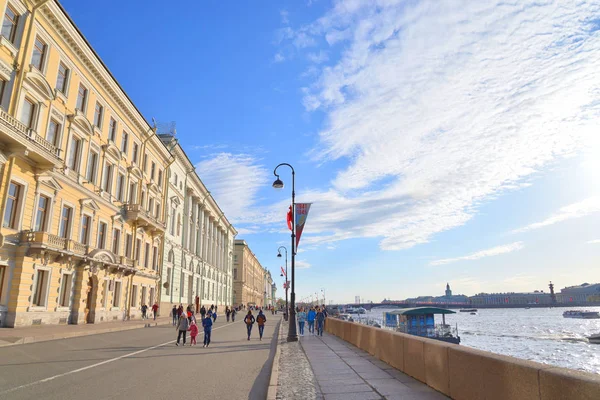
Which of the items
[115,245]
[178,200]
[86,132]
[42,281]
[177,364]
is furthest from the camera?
[178,200]

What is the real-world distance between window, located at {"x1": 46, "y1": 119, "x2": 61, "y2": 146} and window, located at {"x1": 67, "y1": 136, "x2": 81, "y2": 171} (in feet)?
5.62

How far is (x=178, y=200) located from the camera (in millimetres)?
51625

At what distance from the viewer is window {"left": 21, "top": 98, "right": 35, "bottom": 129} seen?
854 inches

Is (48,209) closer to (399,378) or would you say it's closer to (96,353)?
(96,353)

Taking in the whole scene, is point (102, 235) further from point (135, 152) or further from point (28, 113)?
point (28, 113)

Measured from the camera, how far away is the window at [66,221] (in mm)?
25898

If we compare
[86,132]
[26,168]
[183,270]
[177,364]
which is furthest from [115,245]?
[177,364]

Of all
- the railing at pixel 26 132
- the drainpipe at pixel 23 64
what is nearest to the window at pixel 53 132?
the railing at pixel 26 132

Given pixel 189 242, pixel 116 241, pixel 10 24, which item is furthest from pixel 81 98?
pixel 189 242

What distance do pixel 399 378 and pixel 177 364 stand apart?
22.7 ft

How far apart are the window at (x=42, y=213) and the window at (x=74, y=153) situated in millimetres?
3663

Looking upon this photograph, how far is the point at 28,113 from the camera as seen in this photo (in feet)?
73.0

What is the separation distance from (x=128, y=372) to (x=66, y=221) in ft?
62.7

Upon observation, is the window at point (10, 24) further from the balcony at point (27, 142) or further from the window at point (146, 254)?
the window at point (146, 254)
